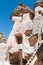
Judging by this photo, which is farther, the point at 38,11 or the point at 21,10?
the point at 21,10

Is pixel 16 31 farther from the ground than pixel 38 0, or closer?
closer

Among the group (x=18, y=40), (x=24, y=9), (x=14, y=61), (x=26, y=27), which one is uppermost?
(x=24, y=9)

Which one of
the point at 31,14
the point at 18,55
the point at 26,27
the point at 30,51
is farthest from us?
the point at 31,14

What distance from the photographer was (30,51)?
20.7 metres

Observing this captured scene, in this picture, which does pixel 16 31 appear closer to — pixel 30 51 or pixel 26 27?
pixel 26 27

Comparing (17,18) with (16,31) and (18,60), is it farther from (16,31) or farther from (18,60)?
(18,60)

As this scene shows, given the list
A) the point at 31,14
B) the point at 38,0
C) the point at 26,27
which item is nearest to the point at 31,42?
the point at 26,27

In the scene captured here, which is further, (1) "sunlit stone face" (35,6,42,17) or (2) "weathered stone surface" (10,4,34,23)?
(2) "weathered stone surface" (10,4,34,23)

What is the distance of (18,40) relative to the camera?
2761 cm

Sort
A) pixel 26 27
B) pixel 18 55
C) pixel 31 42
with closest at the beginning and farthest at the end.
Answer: pixel 18 55, pixel 31 42, pixel 26 27

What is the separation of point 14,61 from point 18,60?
536 mm

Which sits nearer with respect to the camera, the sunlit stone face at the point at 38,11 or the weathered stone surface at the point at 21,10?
the sunlit stone face at the point at 38,11

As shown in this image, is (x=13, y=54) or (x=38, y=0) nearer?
(x=13, y=54)

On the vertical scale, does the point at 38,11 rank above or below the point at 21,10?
below
